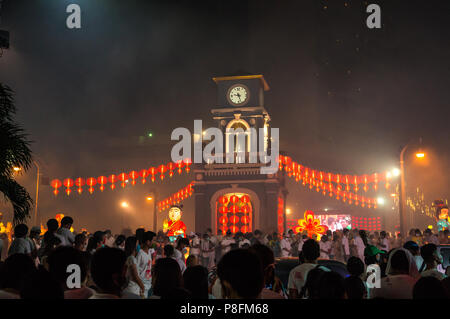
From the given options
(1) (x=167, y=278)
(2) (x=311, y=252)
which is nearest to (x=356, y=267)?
(2) (x=311, y=252)

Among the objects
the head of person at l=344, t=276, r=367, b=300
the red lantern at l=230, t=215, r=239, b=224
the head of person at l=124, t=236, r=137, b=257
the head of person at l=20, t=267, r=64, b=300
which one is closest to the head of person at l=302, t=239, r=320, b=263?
the head of person at l=344, t=276, r=367, b=300

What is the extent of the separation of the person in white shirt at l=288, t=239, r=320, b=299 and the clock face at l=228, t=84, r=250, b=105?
3020 centimetres

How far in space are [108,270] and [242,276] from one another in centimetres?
Answer: 129

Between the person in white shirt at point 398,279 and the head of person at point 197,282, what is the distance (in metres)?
1.95

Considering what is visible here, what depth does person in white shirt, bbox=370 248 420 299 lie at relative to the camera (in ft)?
16.8

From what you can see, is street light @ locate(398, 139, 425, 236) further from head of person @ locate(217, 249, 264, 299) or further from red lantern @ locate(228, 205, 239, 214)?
head of person @ locate(217, 249, 264, 299)

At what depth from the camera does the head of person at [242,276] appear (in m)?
3.18

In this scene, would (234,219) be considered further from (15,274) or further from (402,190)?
(15,274)

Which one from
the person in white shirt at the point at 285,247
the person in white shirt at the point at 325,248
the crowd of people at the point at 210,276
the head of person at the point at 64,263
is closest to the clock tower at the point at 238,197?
the person in white shirt at the point at 285,247

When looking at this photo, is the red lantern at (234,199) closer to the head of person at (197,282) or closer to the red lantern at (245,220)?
the red lantern at (245,220)

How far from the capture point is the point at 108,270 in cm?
385
